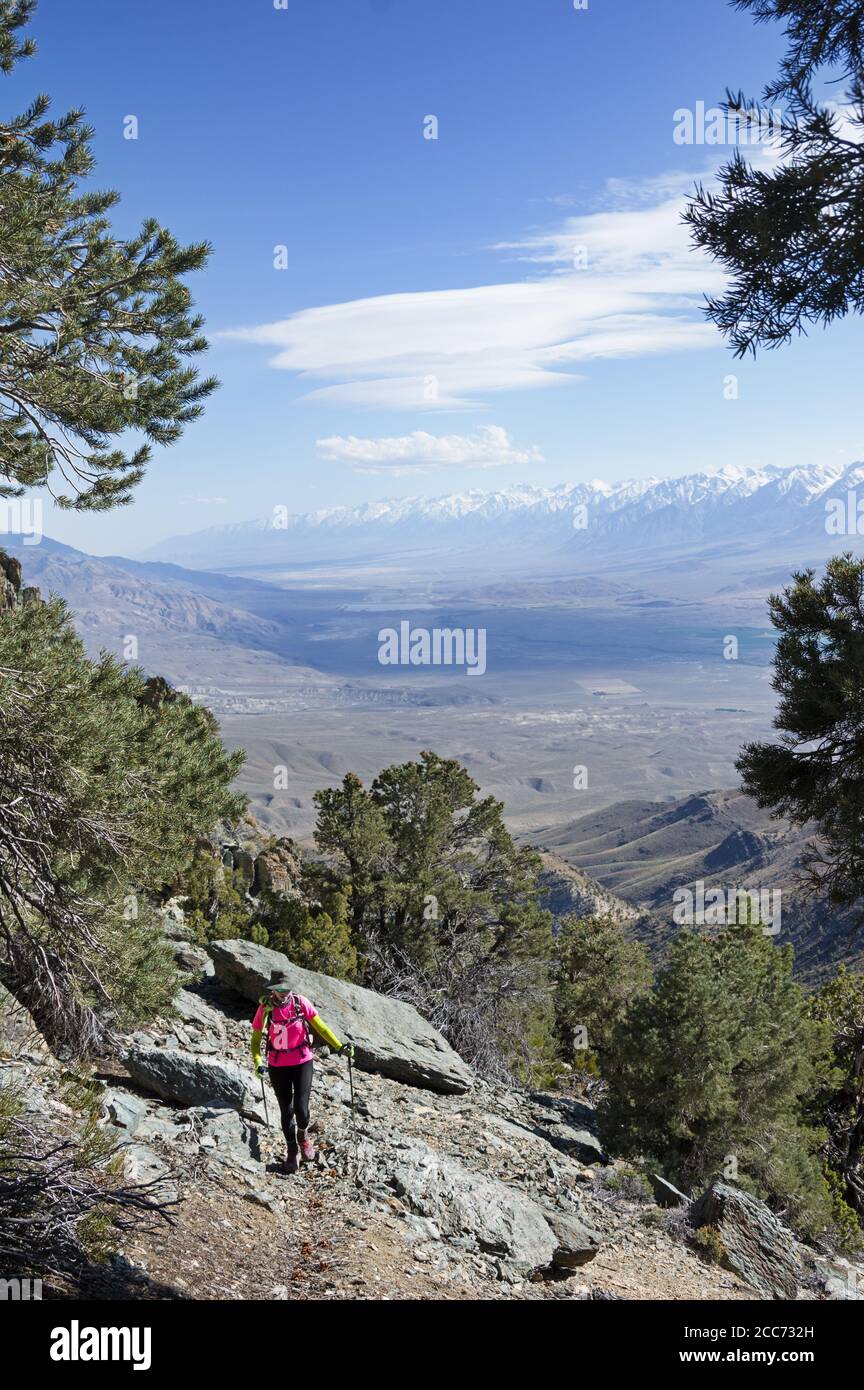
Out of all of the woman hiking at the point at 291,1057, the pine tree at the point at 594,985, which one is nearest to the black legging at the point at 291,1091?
the woman hiking at the point at 291,1057

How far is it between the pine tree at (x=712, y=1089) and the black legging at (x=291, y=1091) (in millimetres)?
6427

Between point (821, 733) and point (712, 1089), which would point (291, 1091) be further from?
point (712, 1089)

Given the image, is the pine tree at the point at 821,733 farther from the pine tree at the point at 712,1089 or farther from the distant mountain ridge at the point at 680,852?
the distant mountain ridge at the point at 680,852

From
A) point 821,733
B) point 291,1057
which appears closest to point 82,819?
point 291,1057

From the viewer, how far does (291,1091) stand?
29.1 feet

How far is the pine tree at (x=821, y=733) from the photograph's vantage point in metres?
8.41

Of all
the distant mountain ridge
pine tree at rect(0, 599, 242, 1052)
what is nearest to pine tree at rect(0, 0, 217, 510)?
pine tree at rect(0, 599, 242, 1052)

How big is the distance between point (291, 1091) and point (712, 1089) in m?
6.95

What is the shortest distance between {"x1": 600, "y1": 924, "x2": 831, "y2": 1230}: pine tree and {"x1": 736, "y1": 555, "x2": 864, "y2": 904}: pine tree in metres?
4.82

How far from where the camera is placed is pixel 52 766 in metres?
8.38
